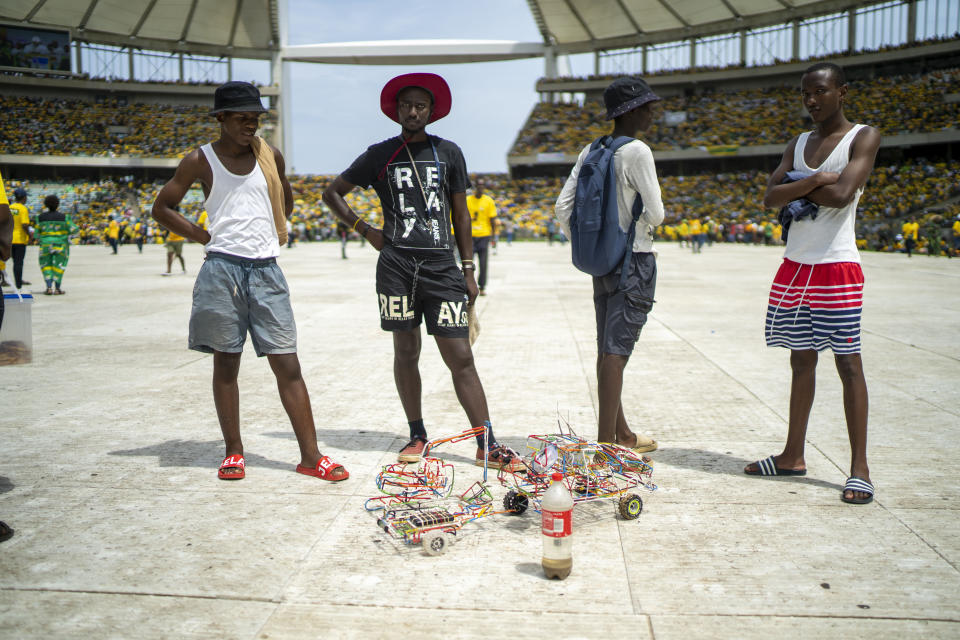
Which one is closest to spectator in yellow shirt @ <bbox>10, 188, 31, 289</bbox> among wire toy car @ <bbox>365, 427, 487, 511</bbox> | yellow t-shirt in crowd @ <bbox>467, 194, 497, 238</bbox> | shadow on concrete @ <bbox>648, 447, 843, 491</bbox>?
yellow t-shirt in crowd @ <bbox>467, 194, 497, 238</bbox>

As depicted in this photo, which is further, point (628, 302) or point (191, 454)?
point (191, 454)

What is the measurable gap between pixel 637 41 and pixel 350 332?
45.6 m

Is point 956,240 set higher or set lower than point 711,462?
higher

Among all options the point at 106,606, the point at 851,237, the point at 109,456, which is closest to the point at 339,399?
the point at 109,456

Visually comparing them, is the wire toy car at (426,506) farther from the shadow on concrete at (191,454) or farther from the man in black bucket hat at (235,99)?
the man in black bucket hat at (235,99)

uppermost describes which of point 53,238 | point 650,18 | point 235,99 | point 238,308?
point 650,18

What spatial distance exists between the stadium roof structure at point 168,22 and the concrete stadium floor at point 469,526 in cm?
4570

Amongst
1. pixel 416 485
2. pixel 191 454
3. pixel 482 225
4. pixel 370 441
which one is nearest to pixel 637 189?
pixel 416 485

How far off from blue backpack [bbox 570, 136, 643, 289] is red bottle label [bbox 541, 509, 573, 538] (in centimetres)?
142

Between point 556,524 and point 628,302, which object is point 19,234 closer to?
point 628,302

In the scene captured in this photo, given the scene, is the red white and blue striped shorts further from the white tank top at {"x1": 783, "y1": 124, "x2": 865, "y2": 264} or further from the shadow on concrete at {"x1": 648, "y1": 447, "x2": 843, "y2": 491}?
the shadow on concrete at {"x1": 648, "y1": 447, "x2": 843, "y2": 491}

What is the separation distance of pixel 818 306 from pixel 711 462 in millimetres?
943

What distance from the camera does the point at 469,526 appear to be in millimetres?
3170

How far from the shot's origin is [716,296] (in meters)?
12.3
